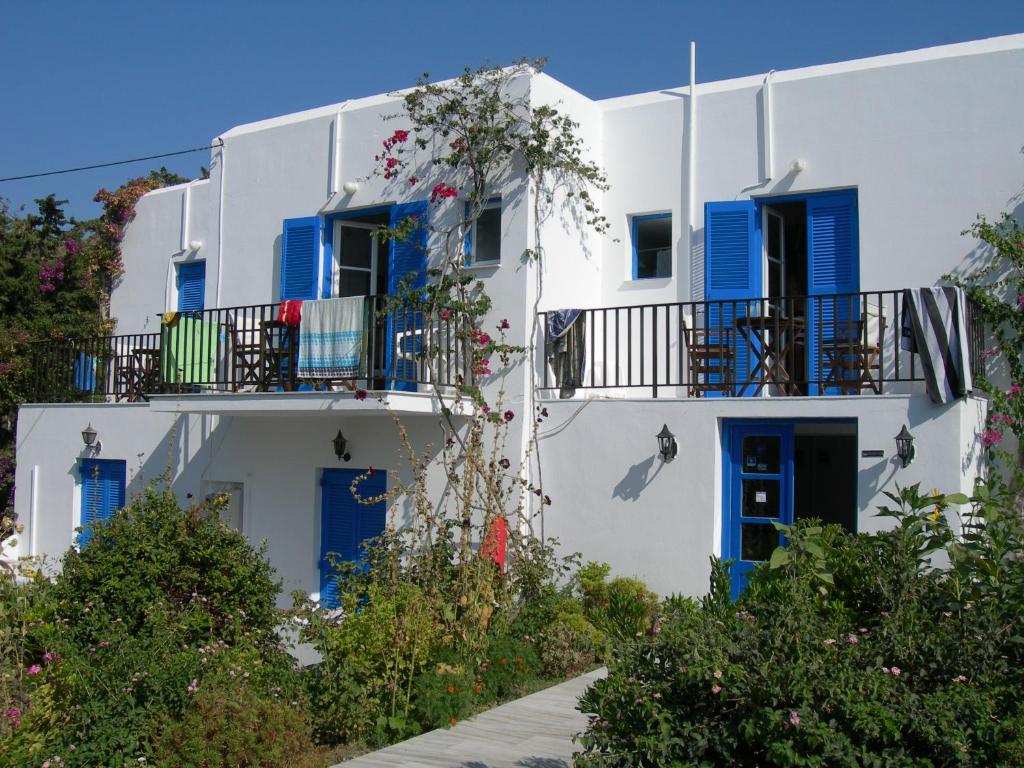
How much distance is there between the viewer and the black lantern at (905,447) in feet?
31.6

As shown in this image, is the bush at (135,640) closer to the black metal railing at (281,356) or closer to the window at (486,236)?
the black metal railing at (281,356)

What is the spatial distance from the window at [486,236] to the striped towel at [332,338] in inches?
→ 62.0

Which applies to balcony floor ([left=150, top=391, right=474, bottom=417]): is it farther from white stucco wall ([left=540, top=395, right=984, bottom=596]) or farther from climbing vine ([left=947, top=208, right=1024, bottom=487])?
climbing vine ([left=947, top=208, right=1024, bottom=487])

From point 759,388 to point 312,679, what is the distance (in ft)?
17.6

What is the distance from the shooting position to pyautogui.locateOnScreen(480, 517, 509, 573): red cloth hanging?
1002cm

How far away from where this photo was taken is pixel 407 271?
494 inches

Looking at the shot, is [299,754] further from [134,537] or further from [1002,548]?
[1002,548]

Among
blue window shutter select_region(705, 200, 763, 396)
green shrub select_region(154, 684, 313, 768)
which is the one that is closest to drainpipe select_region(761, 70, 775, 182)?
blue window shutter select_region(705, 200, 763, 396)

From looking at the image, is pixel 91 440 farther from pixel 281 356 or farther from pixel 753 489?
pixel 753 489

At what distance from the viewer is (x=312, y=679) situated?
793 cm

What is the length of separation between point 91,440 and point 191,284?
2698 millimetres

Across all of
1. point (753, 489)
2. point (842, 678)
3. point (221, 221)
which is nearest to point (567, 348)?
point (753, 489)

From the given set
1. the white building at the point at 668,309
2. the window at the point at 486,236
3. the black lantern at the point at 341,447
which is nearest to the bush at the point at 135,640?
the white building at the point at 668,309

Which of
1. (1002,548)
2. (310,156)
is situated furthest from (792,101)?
(1002,548)
